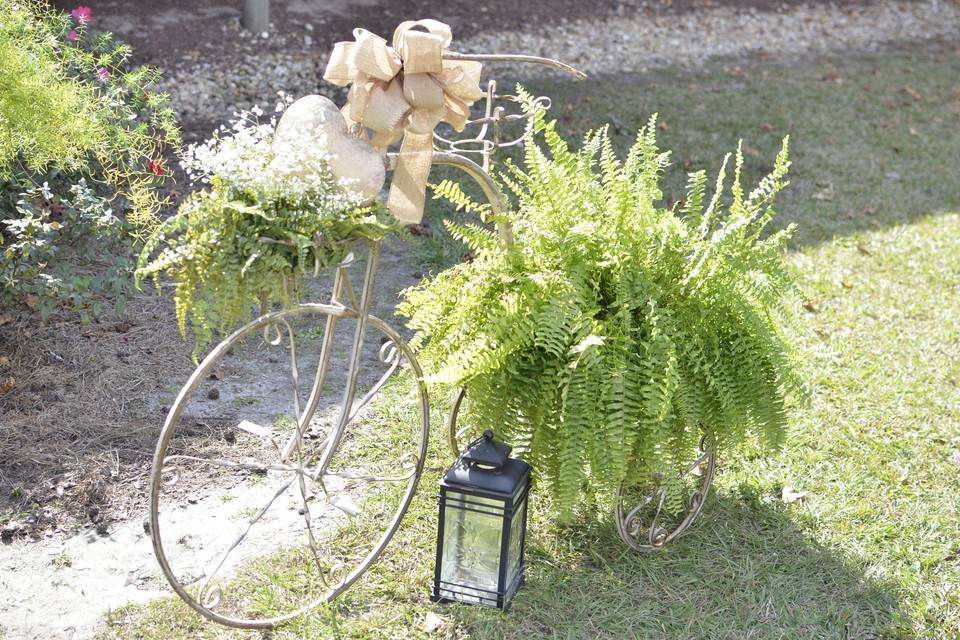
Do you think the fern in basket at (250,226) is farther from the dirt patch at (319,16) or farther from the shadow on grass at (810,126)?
the dirt patch at (319,16)

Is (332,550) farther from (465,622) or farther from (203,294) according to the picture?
(203,294)

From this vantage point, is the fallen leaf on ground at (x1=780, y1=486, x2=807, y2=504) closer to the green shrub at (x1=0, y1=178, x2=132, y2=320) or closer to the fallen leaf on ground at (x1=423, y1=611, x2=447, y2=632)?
the fallen leaf on ground at (x1=423, y1=611, x2=447, y2=632)

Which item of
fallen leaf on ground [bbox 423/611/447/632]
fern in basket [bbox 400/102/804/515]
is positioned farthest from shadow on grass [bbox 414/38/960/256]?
fallen leaf on ground [bbox 423/611/447/632]

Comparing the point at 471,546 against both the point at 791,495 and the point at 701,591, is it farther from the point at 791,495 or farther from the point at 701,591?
the point at 791,495

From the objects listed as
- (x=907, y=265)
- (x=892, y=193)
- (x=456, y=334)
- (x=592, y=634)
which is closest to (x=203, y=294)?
(x=456, y=334)

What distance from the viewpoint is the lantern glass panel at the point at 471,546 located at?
2783mm

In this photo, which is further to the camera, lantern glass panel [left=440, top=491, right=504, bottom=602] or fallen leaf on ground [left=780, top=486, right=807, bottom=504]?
fallen leaf on ground [left=780, top=486, right=807, bottom=504]

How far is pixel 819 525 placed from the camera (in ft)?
11.1

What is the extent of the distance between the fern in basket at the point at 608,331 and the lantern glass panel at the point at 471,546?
0.23m

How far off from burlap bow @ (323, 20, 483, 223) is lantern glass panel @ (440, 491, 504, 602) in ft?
2.76

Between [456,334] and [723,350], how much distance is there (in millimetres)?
815

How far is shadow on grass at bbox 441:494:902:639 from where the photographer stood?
114 inches

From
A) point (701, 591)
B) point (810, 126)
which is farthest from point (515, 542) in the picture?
point (810, 126)

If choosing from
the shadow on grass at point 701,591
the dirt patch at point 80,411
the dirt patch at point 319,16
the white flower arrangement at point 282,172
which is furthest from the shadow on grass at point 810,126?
the white flower arrangement at point 282,172
